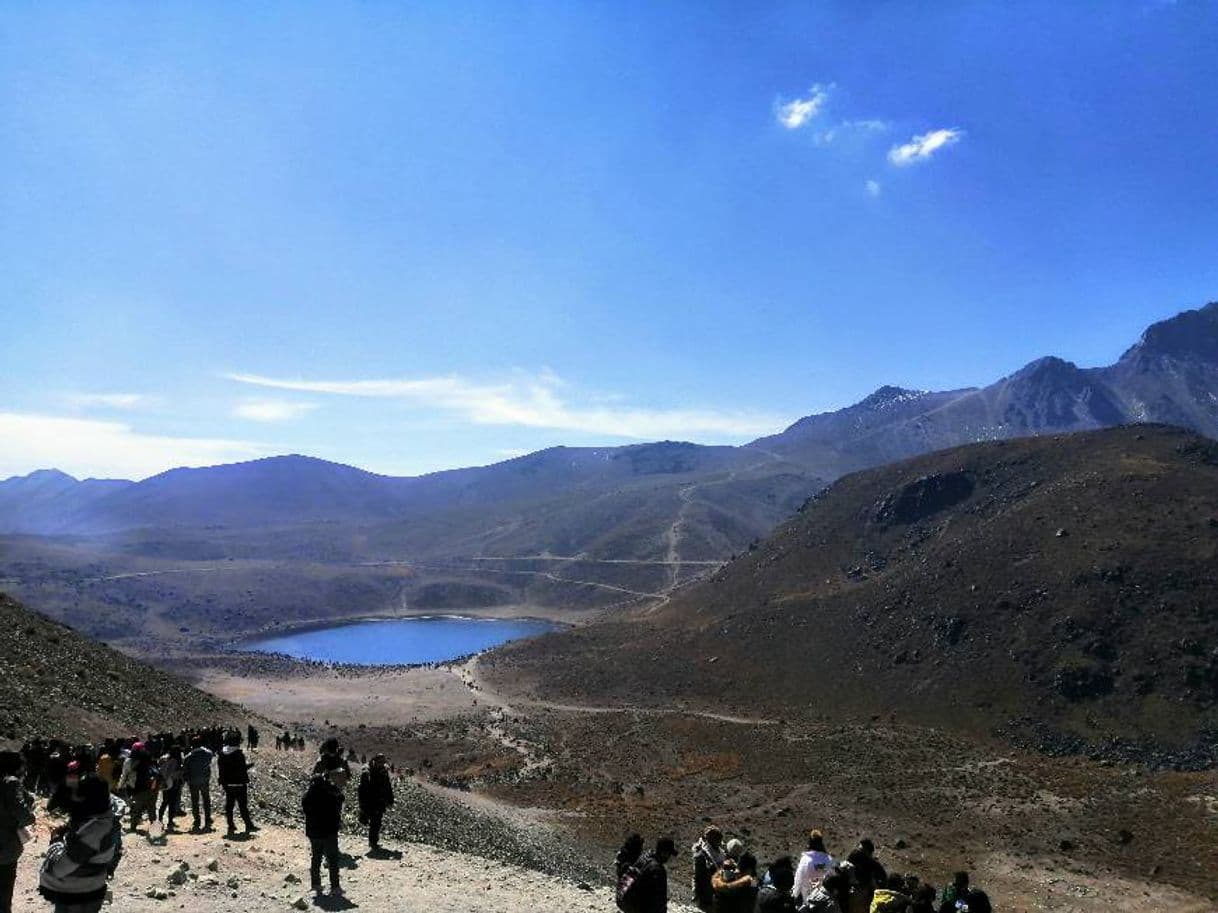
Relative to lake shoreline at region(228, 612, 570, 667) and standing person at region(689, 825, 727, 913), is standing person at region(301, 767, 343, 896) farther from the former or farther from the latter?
lake shoreline at region(228, 612, 570, 667)

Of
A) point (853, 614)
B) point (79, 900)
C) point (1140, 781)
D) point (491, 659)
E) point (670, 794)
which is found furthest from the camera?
point (491, 659)

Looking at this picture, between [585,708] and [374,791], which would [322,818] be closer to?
[374,791]

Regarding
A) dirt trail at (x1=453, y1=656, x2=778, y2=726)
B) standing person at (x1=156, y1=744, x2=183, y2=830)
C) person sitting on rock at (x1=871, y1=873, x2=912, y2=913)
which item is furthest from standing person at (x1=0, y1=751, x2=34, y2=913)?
dirt trail at (x1=453, y1=656, x2=778, y2=726)

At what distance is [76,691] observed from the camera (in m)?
30.5

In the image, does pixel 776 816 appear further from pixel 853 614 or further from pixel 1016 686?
pixel 853 614

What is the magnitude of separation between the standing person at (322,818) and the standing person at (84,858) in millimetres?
4441

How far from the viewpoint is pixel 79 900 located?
7395 millimetres

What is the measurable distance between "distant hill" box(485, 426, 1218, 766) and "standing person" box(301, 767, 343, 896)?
148 ft

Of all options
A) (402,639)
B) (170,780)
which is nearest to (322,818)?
(170,780)

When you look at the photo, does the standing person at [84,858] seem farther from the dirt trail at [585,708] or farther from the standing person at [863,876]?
the dirt trail at [585,708]

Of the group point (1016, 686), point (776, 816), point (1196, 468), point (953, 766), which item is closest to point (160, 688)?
point (776, 816)

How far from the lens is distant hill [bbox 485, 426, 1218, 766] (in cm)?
4891

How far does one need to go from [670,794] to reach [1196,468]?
57.5 meters

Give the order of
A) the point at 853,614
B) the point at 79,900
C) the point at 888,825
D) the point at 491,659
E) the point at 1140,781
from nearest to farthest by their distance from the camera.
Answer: the point at 79,900 < the point at 888,825 < the point at 1140,781 < the point at 853,614 < the point at 491,659
